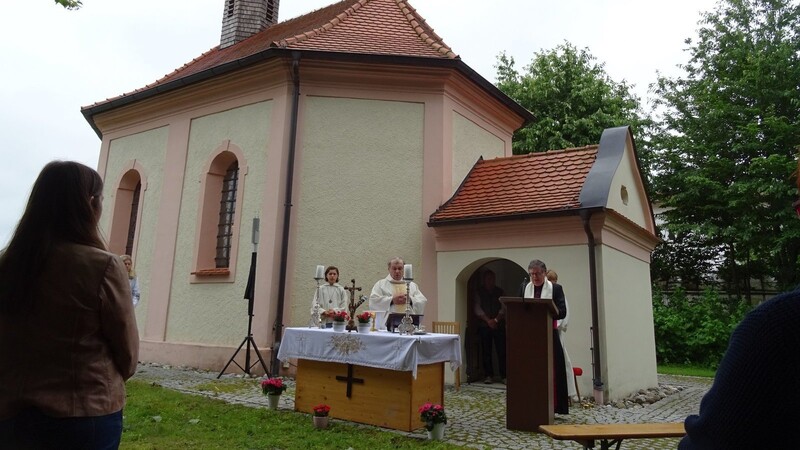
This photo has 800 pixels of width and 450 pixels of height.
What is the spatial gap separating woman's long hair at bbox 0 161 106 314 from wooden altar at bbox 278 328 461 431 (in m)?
4.16

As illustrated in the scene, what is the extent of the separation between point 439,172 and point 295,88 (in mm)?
3251

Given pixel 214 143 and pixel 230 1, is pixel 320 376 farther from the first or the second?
pixel 230 1

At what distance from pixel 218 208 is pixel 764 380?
38.1ft

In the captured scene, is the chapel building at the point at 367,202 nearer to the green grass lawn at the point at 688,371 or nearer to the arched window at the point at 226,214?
the arched window at the point at 226,214

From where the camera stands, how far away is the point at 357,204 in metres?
10.5

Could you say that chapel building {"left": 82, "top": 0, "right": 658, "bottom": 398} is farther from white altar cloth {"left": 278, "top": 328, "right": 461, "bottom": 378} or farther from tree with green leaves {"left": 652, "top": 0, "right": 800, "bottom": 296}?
tree with green leaves {"left": 652, "top": 0, "right": 800, "bottom": 296}

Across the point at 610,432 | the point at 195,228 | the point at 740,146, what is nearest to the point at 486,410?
the point at 610,432

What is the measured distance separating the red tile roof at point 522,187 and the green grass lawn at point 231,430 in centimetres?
480

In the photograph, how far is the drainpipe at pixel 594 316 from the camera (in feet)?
27.2

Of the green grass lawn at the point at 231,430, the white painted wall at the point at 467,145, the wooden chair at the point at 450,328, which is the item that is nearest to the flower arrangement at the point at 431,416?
the green grass lawn at the point at 231,430

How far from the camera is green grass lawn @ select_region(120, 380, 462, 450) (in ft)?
17.0

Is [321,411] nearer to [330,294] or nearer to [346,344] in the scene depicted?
[346,344]

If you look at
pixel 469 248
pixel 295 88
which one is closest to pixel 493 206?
pixel 469 248

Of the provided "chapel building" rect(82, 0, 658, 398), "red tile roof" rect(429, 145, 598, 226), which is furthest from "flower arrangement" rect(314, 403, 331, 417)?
"red tile roof" rect(429, 145, 598, 226)
